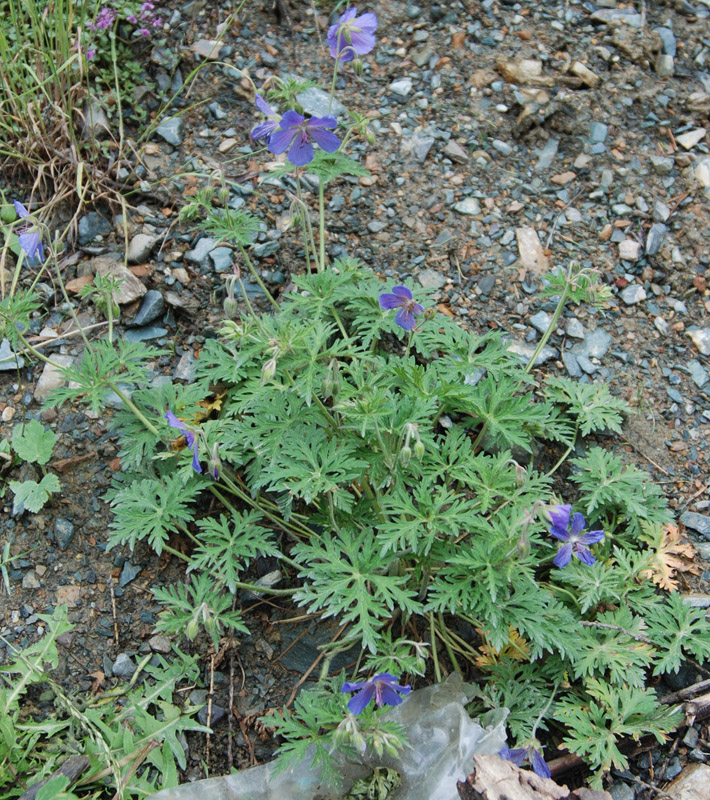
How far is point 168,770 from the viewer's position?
2789mm

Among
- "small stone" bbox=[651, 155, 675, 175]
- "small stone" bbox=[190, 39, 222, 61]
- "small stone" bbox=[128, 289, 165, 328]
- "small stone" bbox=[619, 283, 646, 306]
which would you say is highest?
"small stone" bbox=[190, 39, 222, 61]

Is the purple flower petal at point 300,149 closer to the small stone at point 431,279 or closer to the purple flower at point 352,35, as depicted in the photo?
the purple flower at point 352,35

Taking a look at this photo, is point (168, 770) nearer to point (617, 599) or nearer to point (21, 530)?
point (21, 530)

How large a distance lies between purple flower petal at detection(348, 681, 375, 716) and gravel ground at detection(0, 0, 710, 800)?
642 millimetres

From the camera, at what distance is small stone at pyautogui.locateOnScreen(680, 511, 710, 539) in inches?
136

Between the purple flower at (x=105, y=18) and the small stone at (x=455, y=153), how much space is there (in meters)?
1.92

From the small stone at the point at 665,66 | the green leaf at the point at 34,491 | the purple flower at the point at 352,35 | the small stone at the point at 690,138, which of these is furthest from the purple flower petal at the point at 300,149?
the small stone at the point at 665,66

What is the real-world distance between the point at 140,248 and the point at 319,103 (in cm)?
135

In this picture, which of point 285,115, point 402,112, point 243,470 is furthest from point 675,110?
point 243,470

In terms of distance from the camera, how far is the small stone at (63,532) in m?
3.30

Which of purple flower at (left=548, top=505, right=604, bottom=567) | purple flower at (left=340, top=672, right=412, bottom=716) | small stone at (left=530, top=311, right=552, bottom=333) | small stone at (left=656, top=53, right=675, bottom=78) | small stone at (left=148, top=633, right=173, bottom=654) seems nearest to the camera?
purple flower at (left=340, top=672, right=412, bottom=716)

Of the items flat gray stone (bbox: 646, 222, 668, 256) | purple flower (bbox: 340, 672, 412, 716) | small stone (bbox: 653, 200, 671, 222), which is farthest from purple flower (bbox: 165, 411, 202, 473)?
small stone (bbox: 653, 200, 671, 222)

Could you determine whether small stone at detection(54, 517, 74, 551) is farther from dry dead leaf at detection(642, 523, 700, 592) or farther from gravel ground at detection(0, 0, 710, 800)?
dry dead leaf at detection(642, 523, 700, 592)

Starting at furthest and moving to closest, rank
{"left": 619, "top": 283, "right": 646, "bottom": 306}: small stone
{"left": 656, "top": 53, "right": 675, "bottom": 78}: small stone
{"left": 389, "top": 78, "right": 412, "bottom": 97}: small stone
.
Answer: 1. {"left": 656, "top": 53, "right": 675, "bottom": 78}: small stone
2. {"left": 389, "top": 78, "right": 412, "bottom": 97}: small stone
3. {"left": 619, "top": 283, "right": 646, "bottom": 306}: small stone
